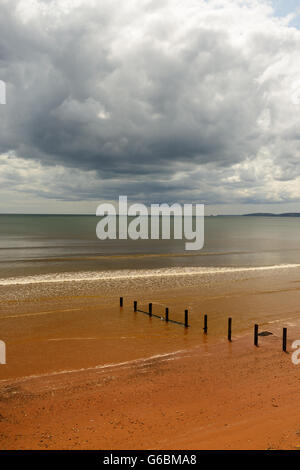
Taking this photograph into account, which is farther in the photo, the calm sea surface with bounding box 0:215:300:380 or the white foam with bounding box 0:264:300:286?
the white foam with bounding box 0:264:300:286

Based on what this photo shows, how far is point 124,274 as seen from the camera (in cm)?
4619

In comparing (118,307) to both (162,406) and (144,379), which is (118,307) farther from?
(162,406)

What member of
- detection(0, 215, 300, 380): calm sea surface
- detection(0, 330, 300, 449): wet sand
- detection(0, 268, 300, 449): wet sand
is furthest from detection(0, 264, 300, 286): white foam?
detection(0, 330, 300, 449): wet sand

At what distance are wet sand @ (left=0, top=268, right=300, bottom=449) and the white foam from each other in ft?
35.3

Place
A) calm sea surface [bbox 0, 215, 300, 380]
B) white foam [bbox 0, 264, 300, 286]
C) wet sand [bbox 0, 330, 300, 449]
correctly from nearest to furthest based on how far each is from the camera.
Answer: wet sand [bbox 0, 330, 300, 449], calm sea surface [bbox 0, 215, 300, 380], white foam [bbox 0, 264, 300, 286]

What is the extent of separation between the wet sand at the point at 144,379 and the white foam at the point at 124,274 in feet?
35.3

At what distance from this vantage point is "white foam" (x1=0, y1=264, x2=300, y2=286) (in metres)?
40.8

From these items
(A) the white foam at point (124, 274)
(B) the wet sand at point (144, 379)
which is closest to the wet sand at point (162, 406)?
(B) the wet sand at point (144, 379)

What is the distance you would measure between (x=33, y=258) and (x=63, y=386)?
4864cm

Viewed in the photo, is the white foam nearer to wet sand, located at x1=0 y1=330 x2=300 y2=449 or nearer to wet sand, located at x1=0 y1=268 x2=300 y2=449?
wet sand, located at x1=0 y1=268 x2=300 y2=449

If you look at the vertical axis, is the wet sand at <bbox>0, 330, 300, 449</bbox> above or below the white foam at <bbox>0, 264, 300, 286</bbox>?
below

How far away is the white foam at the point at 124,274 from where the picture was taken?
40.8 metres

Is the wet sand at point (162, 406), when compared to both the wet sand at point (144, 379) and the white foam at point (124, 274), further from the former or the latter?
the white foam at point (124, 274)

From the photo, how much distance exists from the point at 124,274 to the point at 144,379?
3143 centimetres
